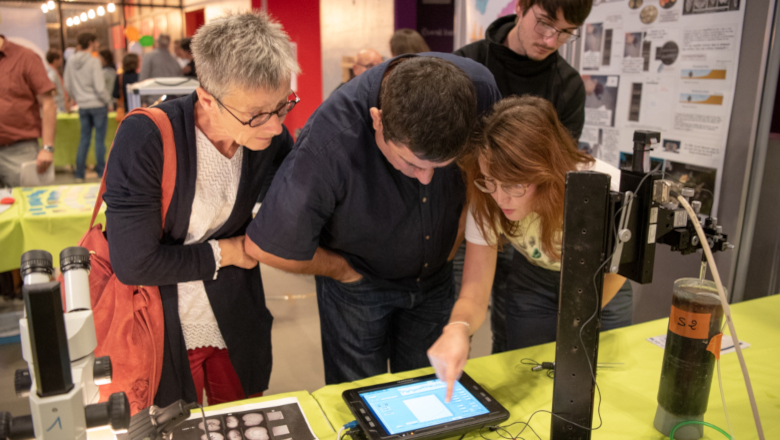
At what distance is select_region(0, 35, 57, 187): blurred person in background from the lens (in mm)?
2955

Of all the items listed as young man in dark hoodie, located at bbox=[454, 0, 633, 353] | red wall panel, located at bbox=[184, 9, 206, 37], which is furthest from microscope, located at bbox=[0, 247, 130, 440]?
red wall panel, located at bbox=[184, 9, 206, 37]

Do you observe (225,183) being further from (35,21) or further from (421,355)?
(35,21)

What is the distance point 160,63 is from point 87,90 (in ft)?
3.12

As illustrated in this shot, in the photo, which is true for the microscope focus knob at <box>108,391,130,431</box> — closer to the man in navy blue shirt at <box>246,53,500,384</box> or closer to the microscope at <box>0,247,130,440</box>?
the microscope at <box>0,247,130,440</box>

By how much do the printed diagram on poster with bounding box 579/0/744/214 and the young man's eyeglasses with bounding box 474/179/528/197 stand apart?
133cm

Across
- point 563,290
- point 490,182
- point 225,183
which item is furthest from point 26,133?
point 563,290

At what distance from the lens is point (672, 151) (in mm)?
2338

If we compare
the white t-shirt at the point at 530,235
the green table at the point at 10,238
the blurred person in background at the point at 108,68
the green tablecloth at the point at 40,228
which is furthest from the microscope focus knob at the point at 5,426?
the blurred person in background at the point at 108,68

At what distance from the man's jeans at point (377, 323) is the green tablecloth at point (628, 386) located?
28cm

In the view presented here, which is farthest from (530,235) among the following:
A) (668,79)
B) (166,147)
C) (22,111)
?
(22,111)

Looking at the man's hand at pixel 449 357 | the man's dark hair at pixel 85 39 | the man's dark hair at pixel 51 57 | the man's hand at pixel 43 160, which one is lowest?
the man's hand at pixel 449 357

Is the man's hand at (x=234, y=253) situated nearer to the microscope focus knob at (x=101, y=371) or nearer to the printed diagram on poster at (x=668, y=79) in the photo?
the microscope focus knob at (x=101, y=371)

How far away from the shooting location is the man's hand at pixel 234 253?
54.1 inches

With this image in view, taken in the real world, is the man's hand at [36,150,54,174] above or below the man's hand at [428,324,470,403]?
above
